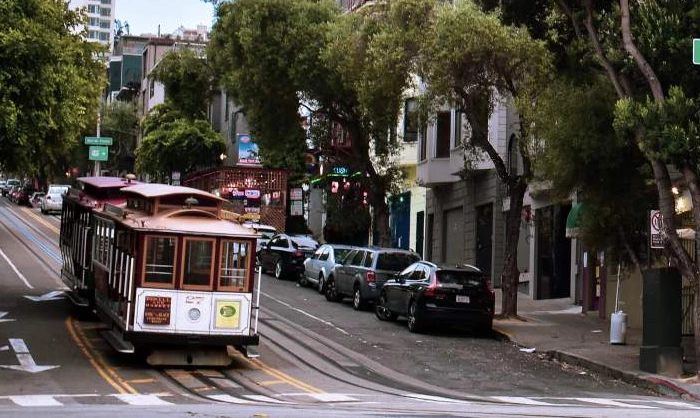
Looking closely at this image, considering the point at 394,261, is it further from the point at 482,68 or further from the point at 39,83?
the point at 39,83

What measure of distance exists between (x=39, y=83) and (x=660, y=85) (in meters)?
12.2

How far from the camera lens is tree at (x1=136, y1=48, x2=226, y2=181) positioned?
208 feet

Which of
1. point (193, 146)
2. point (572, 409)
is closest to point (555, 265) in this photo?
point (572, 409)

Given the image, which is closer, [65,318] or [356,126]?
[65,318]

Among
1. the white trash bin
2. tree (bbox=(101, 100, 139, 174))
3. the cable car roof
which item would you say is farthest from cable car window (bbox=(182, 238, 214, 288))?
tree (bbox=(101, 100, 139, 174))

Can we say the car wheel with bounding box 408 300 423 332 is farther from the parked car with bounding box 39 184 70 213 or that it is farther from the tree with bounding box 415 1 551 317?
the parked car with bounding box 39 184 70 213

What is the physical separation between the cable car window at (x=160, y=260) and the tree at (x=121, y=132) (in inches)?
2745

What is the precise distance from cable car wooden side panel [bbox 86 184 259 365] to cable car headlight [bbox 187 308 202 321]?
0.05 feet

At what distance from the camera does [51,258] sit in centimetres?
3881

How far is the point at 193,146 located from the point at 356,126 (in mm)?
29634

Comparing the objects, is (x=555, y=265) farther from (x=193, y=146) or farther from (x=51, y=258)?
(x=193, y=146)

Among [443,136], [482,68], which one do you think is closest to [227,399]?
[482,68]

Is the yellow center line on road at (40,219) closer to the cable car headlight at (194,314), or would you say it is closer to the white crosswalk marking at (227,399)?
the cable car headlight at (194,314)

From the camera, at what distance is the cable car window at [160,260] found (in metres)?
18.0
